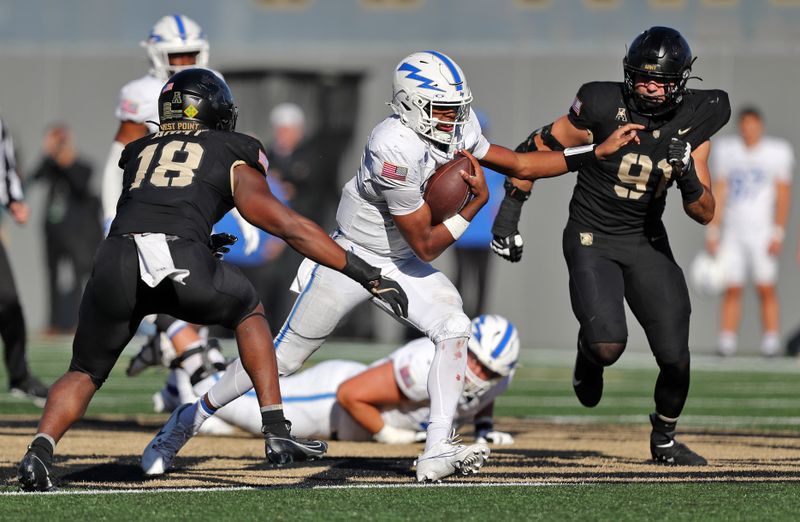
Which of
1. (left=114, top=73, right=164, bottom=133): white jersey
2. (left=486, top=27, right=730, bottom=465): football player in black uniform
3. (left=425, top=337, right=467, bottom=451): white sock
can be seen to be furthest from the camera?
(left=114, top=73, right=164, bottom=133): white jersey

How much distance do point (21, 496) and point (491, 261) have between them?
34.5ft

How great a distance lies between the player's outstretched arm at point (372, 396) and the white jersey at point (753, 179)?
7137mm

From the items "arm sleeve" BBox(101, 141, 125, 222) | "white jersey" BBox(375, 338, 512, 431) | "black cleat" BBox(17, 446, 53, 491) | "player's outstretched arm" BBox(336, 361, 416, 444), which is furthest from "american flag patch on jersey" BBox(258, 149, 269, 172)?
"arm sleeve" BBox(101, 141, 125, 222)

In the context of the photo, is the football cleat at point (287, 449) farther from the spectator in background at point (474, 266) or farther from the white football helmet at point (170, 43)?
the spectator in background at point (474, 266)

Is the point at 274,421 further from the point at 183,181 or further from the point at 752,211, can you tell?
the point at 752,211

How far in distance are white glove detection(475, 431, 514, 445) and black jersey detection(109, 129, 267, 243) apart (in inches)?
91.1

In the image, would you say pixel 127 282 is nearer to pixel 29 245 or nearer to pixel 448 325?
pixel 448 325

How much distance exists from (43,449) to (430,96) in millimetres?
2013

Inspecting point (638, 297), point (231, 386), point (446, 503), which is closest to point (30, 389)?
point (231, 386)

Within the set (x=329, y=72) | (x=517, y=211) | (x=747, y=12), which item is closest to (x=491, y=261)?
(x=329, y=72)

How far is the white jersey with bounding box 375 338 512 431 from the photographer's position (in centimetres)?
683

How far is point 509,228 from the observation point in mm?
6219

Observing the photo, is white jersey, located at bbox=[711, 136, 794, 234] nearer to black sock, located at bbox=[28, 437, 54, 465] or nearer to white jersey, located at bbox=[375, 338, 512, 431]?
white jersey, located at bbox=[375, 338, 512, 431]

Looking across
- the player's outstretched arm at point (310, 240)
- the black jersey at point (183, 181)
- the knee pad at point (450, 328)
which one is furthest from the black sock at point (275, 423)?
the knee pad at point (450, 328)
